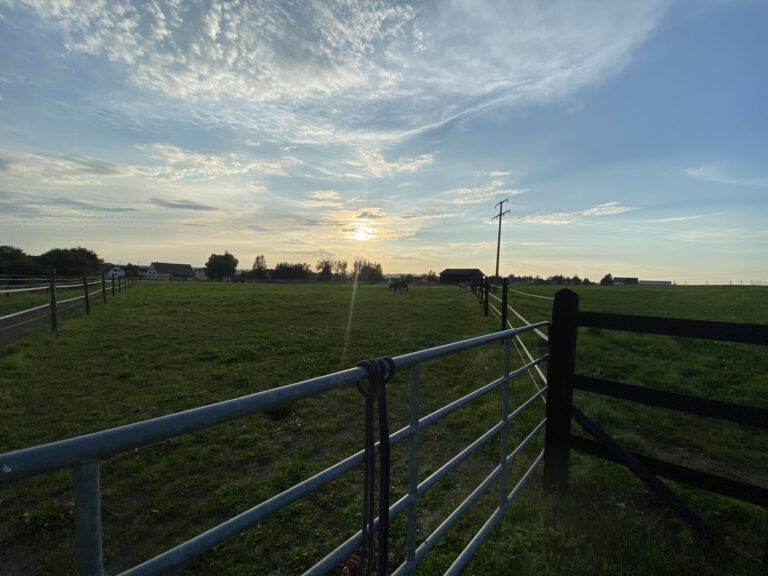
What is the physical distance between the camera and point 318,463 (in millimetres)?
4176

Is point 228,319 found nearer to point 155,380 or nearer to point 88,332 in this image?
point 88,332

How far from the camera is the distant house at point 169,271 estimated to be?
13050 cm

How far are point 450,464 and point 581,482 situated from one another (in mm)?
2004

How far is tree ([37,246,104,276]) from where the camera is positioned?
2443 inches

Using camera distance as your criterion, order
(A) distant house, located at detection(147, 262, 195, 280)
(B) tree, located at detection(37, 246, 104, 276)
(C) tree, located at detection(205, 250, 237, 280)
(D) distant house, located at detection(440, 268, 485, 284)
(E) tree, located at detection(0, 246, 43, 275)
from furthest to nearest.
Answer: (A) distant house, located at detection(147, 262, 195, 280), (C) tree, located at detection(205, 250, 237, 280), (D) distant house, located at detection(440, 268, 485, 284), (B) tree, located at detection(37, 246, 104, 276), (E) tree, located at detection(0, 246, 43, 275)

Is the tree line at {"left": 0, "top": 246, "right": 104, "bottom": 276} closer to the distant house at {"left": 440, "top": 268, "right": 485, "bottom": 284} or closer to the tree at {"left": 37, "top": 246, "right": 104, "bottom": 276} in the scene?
the tree at {"left": 37, "top": 246, "right": 104, "bottom": 276}

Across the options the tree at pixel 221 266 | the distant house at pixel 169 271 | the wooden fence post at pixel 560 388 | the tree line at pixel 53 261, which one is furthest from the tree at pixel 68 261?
the wooden fence post at pixel 560 388

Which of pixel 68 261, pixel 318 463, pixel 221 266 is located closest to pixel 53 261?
pixel 68 261

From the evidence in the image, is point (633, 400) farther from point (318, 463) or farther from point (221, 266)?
point (221, 266)

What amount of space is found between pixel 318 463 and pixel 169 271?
5834 inches

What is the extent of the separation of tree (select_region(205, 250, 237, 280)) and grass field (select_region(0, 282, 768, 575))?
3793 inches

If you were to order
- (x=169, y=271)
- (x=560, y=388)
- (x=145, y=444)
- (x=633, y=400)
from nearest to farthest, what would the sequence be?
(x=145, y=444), (x=633, y=400), (x=560, y=388), (x=169, y=271)

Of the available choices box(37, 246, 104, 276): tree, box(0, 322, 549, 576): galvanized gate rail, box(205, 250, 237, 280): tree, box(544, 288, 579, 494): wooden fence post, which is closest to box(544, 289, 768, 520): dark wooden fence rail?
box(544, 288, 579, 494): wooden fence post

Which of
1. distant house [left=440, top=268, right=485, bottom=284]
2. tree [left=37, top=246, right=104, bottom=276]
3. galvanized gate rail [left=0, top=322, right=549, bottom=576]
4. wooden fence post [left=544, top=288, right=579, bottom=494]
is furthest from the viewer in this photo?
distant house [left=440, top=268, right=485, bottom=284]
